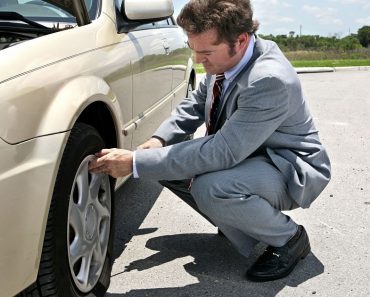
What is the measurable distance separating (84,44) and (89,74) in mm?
146

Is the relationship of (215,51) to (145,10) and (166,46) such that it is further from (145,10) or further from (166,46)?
(166,46)

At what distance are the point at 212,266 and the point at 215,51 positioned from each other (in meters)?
1.07

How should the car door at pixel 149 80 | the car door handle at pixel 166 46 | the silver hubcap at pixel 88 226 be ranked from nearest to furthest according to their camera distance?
the silver hubcap at pixel 88 226 → the car door at pixel 149 80 → the car door handle at pixel 166 46

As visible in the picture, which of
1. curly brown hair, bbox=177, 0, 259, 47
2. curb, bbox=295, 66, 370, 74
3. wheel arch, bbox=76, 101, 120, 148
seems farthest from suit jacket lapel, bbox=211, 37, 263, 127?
curb, bbox=295, 66, 370, 74

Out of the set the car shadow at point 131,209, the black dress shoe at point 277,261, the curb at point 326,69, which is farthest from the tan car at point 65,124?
the curb at point 326,69

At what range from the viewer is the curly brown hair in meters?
2.19

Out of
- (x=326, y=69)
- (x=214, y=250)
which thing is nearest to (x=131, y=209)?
(x=214, y=250)

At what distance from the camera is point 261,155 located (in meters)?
2.47

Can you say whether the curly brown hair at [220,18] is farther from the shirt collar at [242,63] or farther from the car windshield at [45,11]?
the car windshield at [45,11]

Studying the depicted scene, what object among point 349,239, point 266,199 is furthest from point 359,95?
point 266,199

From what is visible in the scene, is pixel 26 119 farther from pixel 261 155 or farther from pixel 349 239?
pixel 349 239

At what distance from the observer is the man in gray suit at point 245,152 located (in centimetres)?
222

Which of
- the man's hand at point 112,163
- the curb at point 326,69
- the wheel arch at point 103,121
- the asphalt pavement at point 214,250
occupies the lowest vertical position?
the curb at point 326,69

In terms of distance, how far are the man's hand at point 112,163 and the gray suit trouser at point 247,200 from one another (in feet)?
1.17
